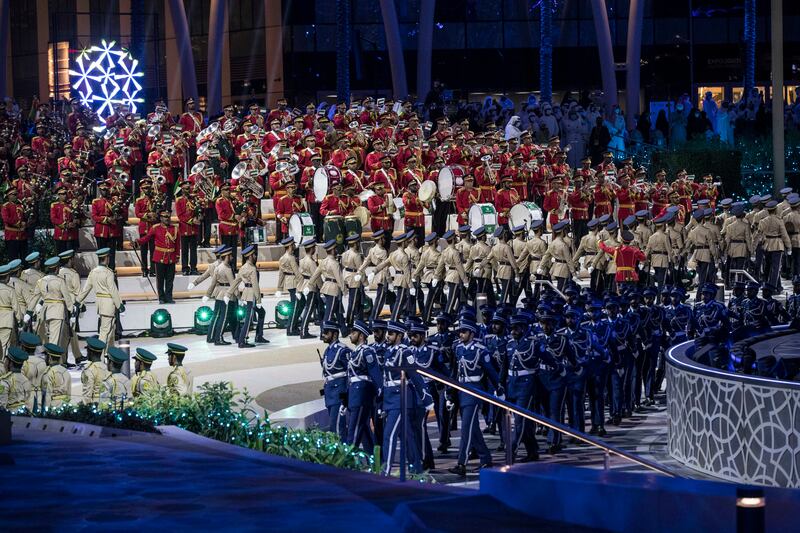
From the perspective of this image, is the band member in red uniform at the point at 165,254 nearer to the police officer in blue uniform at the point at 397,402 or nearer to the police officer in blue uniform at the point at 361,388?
the police officer in blue uniform at the point at 361,388

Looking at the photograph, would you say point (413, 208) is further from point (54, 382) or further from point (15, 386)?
point (15, 386)

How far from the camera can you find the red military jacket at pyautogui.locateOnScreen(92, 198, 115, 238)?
25125 mm

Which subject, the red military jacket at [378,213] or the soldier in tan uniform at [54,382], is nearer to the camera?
the soldier in tan uniform at [54,382]

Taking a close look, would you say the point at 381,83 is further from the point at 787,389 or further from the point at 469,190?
the point at 787,389

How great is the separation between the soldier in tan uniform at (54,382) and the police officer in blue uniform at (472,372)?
3.87 m

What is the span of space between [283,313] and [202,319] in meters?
1.39

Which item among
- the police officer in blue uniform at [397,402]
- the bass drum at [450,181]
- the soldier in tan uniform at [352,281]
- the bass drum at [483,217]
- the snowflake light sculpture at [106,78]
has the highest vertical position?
the snowflake light sculpture at [106,78]

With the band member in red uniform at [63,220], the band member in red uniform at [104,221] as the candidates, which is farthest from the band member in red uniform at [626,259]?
the band member in red uniform at [63,220]

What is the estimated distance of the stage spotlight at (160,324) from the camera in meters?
22.9

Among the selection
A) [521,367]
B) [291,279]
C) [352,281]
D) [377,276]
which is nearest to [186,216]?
[291,279]

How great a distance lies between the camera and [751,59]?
4306 cm

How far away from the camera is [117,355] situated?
14953mm

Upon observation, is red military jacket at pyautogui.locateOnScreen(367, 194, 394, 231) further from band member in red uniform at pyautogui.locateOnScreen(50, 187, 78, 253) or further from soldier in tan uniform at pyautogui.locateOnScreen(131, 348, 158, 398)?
soldier in tan uniform at pyautogui.locateOnScreen(131, 348, 158, 398)

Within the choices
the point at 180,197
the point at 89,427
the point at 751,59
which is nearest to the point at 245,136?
the point at 180,197
